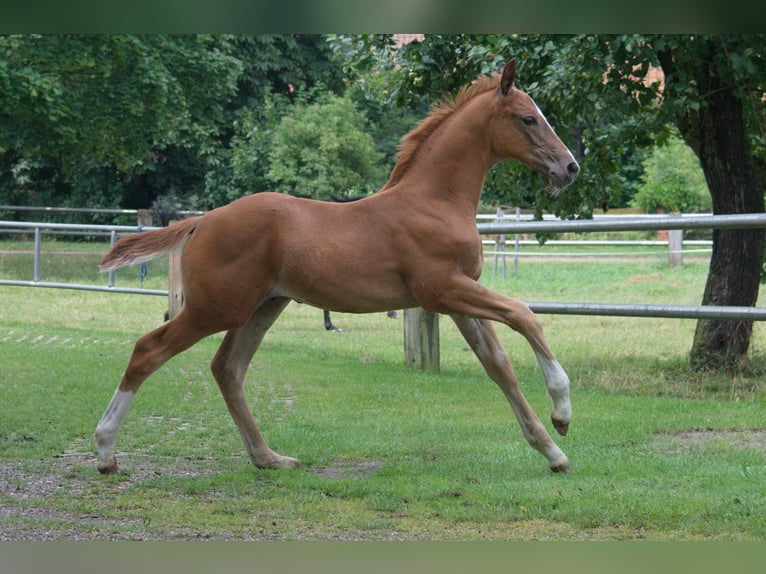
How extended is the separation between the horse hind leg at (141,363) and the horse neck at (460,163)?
1643 millimetres

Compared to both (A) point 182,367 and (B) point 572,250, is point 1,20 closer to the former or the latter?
(A) point 182,367

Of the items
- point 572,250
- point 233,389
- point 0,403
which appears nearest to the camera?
point 233,389

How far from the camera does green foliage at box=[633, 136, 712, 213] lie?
94.6 feet

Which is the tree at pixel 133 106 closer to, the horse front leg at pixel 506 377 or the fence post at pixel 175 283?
the fence post at pixel 175 283

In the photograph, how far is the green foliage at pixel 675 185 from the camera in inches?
1135

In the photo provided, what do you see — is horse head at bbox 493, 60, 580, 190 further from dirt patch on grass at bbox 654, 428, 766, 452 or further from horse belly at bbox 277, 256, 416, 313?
dirt patch on grass at bbox 654, 428, 766, 452

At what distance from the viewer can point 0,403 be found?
8781mm

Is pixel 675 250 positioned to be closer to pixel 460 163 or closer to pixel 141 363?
pixel 460 163

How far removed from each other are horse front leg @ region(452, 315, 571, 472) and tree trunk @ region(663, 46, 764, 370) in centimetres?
519

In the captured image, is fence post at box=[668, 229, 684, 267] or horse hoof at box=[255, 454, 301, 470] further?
fence post at box=[668, 229, 684, 267]

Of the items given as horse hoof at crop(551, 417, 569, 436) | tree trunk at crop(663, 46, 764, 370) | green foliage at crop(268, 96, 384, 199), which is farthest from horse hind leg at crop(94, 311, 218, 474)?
green foliage at crop(268, 96, 384, 199)

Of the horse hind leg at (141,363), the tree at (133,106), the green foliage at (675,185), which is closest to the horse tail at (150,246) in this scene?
the horse hind leg at (141,363)

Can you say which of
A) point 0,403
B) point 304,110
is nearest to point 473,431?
point 0,403

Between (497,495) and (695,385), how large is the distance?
5.30m
